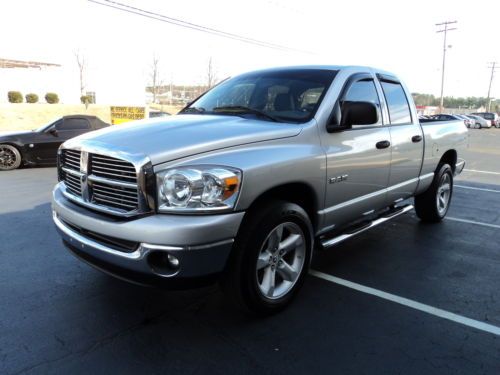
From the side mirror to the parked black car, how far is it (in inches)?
357

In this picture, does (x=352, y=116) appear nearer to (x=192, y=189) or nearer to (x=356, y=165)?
(x=356, y=165)

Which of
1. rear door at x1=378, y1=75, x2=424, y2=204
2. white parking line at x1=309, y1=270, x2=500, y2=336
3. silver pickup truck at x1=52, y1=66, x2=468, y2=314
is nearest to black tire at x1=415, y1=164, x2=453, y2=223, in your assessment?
rear door at x1=378, y1=75, x2=424, y2=204

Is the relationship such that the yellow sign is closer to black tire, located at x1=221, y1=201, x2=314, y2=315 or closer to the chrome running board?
the chrome running board

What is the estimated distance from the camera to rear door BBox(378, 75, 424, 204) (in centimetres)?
449

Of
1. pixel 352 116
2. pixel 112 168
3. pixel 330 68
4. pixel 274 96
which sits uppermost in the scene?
pixel 330 68

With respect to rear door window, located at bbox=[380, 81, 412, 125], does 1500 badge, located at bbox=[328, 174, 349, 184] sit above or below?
below

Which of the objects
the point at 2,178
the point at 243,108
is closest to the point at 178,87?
the point at 2,178

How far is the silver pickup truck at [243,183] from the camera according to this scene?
8.71ft

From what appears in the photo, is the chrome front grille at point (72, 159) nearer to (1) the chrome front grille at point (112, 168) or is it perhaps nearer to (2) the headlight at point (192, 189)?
(1) the chrome front grille at point (112, 168)

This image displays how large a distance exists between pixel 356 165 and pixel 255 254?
1.44 m

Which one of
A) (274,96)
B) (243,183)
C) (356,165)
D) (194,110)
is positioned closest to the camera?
(243,183)

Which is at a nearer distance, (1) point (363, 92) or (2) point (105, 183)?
(2) point (105, 183)

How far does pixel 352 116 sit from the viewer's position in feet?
11.6

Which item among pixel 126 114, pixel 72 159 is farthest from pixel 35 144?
pixel 126 114
